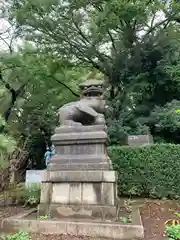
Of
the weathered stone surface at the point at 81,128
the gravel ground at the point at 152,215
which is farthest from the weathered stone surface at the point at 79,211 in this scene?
the weathered stone surface at the point at 81,128

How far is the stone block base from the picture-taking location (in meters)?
4.77

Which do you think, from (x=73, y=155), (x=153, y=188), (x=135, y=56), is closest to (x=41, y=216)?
(x=73, y=155)

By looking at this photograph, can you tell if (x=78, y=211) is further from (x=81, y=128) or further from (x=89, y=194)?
(x=81, y=128)

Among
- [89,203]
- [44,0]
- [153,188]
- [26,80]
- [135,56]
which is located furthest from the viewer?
[26,80]

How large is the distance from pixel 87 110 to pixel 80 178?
1477 mm

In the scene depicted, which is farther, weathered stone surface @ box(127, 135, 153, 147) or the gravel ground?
weathered stone surface @ box(127, 135, 153, 147)

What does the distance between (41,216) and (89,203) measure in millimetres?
973

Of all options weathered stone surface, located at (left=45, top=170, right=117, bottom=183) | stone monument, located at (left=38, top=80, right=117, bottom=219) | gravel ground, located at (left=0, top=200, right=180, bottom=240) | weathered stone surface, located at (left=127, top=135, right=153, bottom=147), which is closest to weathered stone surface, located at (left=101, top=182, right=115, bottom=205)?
stone monument, located at (left=38, top=80, right=117, bottom=219)

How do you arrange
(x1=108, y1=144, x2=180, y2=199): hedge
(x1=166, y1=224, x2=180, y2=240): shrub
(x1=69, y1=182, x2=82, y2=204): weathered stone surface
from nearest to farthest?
(x1=166, y1=224, x2=180, y2=240): shrub, (x1=69, y1=182, x2=82, y2=204): weathered stone surface, (x1=108, y1=144, x2=180, y2=199): hedge

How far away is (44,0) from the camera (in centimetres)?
966

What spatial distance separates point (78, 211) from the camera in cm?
490

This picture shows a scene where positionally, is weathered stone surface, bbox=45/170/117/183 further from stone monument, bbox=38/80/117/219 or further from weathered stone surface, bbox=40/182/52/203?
weathered stone surface, bbox=40/182/52/203

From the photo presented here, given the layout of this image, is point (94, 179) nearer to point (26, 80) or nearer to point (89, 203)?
point (89, 203)

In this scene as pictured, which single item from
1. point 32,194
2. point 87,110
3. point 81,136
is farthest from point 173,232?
point 32,194
